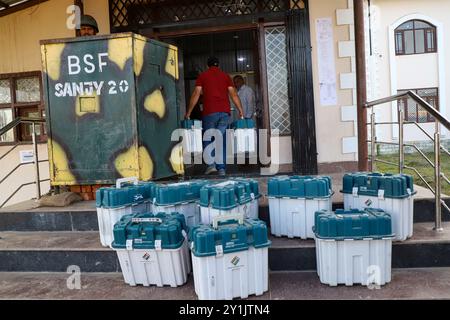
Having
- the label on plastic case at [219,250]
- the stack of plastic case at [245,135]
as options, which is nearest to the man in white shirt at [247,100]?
the stack of plastic case at [245,135]

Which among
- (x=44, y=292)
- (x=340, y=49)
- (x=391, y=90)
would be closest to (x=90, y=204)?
(x=44, y=292)

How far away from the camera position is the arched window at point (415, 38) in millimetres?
17359

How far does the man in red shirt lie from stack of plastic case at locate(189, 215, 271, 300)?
312cm

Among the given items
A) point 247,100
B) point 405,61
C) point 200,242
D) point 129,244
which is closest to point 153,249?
point 129,244

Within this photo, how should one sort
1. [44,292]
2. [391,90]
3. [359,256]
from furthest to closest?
[391,90], [44,292], [359,256]

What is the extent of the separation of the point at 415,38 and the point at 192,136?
1500 cm

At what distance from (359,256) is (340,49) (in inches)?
152

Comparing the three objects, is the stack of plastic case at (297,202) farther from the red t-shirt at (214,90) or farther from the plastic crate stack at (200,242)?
the red t-shirt at (214,90)

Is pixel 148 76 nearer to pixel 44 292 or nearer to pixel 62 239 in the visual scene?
pixel 62 239

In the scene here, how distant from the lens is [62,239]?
4.22 metres

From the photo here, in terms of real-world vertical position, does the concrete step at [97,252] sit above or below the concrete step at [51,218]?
below

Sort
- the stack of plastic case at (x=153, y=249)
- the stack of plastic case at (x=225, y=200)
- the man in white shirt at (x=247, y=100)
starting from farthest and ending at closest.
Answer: the man in white shirt at (x=247, y=100) < the stack of plastic case at (x=225, y=200) < the stack of plastic case at (x=153, y=249)

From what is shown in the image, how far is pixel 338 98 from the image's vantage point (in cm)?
620

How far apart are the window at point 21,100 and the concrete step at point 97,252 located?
3.38 metres
